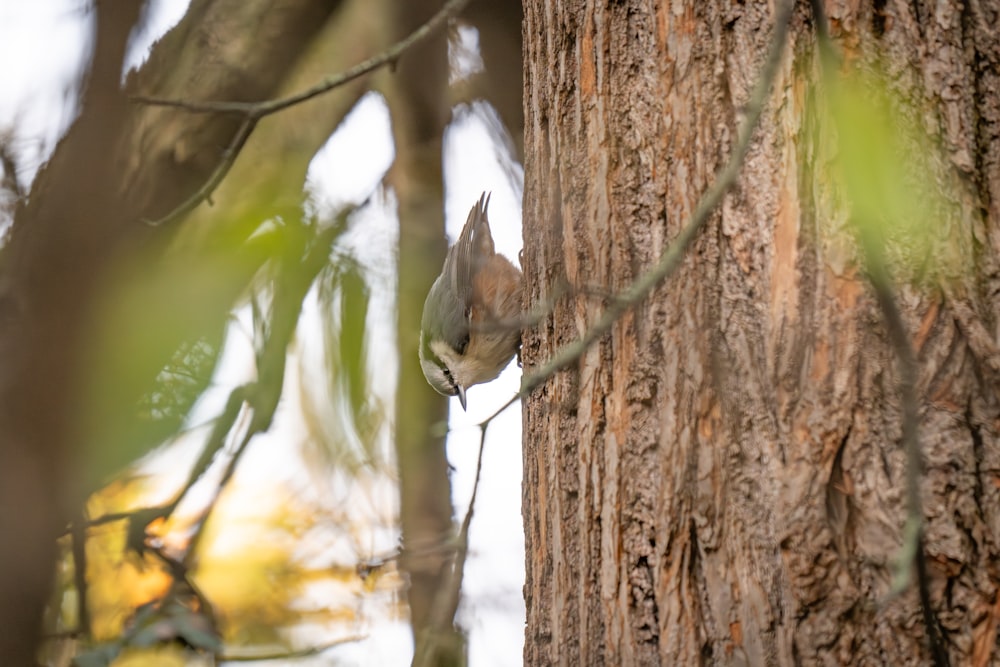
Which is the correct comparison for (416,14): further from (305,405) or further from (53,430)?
(53,430)

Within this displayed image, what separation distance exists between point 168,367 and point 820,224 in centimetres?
143

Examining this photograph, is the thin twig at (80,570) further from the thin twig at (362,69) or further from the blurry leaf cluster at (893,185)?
the blurry leaf cluster at (893,185)

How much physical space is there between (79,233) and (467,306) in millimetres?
1127

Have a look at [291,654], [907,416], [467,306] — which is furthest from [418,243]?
[907,416]

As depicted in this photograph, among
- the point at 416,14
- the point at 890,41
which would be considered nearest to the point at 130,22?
the point at 416,14

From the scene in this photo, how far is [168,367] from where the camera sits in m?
1.91

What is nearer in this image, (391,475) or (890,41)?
(890,41)

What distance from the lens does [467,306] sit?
9.29 ft

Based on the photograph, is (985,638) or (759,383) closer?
(985,638)

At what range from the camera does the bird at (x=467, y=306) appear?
110 inches

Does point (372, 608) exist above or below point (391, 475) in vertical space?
below

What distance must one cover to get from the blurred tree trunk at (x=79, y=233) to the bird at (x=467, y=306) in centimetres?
75

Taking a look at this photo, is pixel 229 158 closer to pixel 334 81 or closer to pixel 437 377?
pixel 334 81

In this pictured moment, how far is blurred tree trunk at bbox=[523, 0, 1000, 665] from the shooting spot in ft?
2.90
